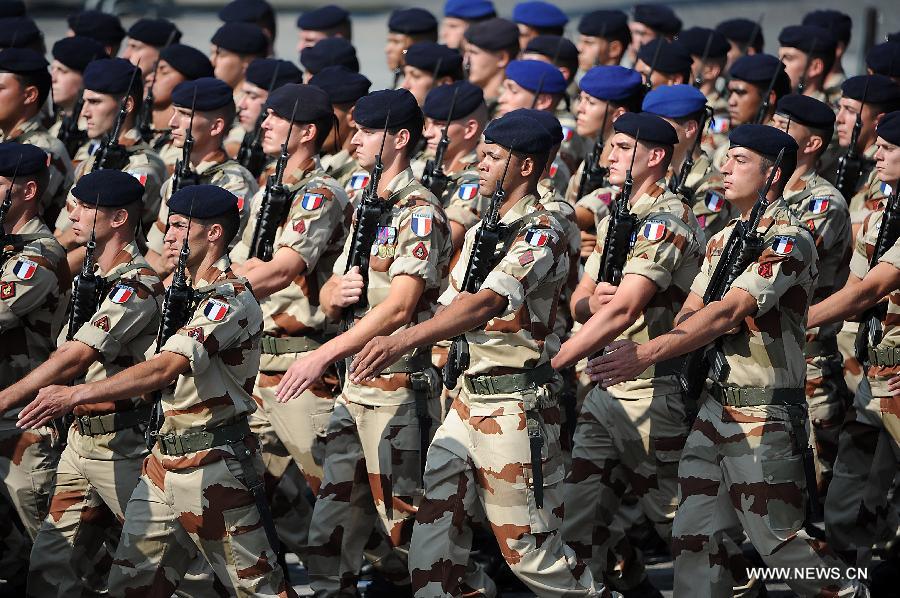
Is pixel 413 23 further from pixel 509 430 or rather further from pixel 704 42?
pixel 509 430

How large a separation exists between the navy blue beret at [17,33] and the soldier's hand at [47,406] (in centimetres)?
564

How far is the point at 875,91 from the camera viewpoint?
28.9ft

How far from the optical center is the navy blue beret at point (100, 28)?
474 inches

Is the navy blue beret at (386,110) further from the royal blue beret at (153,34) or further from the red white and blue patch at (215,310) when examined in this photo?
the royal blue beret at (153,34)

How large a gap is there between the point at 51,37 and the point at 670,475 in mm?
14956

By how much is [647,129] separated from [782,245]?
4.05 ft

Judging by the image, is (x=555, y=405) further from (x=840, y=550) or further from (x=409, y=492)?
(x=840, y=550)

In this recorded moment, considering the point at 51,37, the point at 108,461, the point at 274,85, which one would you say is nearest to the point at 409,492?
the point at 108,461

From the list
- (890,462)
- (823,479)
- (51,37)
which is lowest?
(51,37)

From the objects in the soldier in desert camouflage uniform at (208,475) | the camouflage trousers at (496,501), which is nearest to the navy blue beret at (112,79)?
the soldier in desert camouflage uniform at (208,475)

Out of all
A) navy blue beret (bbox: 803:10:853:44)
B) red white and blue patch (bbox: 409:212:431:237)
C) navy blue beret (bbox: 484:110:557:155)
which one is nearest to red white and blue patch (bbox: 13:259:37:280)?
red white and blue patch (bbox: 409:212:431:237)

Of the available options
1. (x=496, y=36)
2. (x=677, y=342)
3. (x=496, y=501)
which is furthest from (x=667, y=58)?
(x=496, y=501)

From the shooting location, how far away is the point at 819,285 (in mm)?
7809

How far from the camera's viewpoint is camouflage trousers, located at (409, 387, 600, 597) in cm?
637
